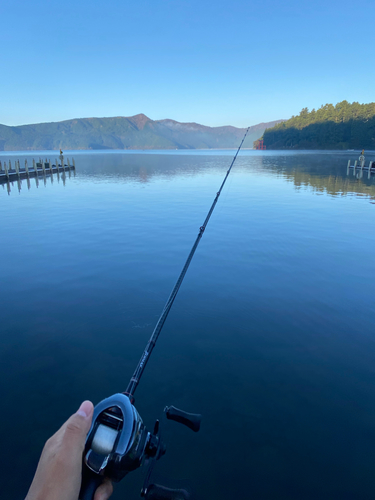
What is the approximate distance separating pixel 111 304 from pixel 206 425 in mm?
3246

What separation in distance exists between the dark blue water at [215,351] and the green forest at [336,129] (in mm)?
141185

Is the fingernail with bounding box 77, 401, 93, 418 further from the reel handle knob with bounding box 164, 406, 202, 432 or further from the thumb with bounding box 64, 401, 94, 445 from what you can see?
the reel handle knob with bounding box 164, 406, 202, 432

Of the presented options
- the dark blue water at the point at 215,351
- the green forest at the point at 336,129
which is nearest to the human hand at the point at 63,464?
the dark blue water at the point at 215,351

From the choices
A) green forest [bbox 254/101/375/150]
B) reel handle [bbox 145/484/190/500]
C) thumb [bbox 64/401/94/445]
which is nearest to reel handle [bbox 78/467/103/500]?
thumb [bbox 64/401/94/445]

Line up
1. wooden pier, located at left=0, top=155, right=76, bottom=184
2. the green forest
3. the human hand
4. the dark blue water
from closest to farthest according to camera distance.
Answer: the human hand → the dark blue water → wooden pier, located at left=0, top=155, right=76, bottom=184 → the green forest

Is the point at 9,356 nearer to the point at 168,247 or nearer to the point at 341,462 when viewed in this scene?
the point at 341,462

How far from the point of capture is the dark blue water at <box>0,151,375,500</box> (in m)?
3.12

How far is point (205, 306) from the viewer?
601 cm

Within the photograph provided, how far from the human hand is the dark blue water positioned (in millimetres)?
2070

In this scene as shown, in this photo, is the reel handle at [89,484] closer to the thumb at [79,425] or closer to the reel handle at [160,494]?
the thumb at [79,425]

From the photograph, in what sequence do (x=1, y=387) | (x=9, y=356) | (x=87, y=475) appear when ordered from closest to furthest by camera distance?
1. (x=87, y=475)
2. (x=1, y=387)
3. (x=9, y=356)

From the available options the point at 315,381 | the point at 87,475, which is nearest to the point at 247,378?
the point at 315,381

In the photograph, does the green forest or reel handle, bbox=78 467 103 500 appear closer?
reel handle, bbox=78 467 103 500

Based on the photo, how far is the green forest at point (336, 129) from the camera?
4937 inches
